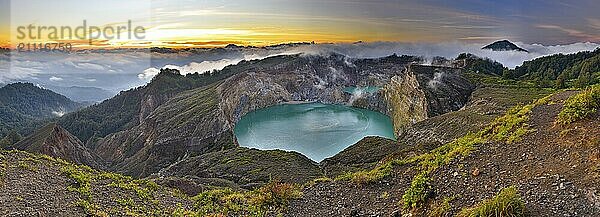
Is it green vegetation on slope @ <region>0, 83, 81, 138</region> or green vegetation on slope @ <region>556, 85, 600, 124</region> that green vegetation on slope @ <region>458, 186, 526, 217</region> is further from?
green vegetation on slope @ <region>0, 83, 81, 138</region>

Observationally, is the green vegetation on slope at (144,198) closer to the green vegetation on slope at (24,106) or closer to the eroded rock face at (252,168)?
the eroded rock face at (252,168)

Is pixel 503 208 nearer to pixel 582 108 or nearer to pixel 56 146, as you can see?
pixel 582 108

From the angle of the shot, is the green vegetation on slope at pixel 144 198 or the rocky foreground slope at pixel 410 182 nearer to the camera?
the rocky foreground slope at pixel 410 182

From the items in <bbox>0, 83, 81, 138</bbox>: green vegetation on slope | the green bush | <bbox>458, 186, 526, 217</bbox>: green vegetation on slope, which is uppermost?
<bbox>458, 186, 526, 217</bbox>: green vegetation on slope

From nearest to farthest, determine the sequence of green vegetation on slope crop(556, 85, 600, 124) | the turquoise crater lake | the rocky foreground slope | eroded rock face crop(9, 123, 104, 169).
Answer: the rocky foreground slope, green vegetation on slope crop(556, 85, 600, 124), eroded rock face crop(9, 123, 104, 169), the turquoise crater lake

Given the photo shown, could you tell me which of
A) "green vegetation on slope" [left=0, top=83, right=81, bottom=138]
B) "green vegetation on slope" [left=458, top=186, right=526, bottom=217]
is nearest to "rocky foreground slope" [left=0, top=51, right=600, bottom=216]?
"green vegetation on slope" [left=458, top=186, right=526, bottom=217]

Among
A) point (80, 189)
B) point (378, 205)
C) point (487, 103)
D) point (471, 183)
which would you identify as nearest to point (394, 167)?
point (378, 205)

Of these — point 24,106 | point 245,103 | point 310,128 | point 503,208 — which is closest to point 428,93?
point 310,128

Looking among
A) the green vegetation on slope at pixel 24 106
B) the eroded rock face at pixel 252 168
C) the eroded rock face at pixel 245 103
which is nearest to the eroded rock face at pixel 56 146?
the eroded rock face at pixel 245 103
